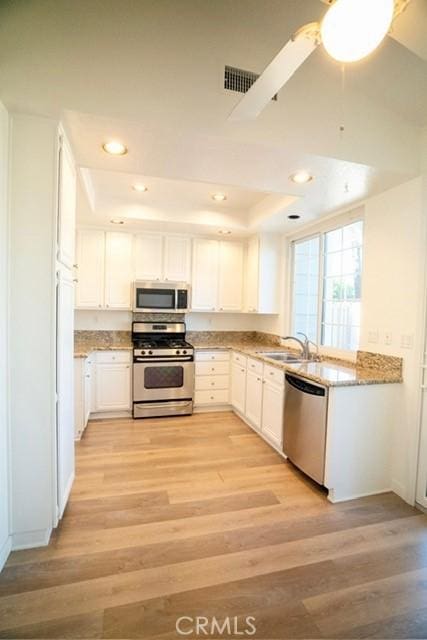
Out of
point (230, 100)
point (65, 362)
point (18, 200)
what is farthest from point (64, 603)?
point (230, 100)

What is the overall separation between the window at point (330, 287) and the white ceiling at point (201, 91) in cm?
92

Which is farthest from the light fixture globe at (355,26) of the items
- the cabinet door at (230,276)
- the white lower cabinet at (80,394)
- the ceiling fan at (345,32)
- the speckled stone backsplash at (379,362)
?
the cabinet door at (230,276)

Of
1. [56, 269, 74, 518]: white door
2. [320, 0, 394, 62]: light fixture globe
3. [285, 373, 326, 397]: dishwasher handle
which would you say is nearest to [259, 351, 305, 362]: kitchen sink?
[285, 373, 326, 397]: dishwasher handle

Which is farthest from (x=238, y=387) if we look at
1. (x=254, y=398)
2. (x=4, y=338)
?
(x=4, y=338)

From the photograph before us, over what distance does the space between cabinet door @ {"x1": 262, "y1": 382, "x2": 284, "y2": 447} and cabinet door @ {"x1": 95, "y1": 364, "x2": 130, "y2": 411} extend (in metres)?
1.75

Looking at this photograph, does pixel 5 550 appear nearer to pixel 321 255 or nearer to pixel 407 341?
pixel 407 341

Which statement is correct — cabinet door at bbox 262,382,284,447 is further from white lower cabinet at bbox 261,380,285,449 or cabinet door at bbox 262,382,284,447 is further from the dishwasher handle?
the dishwasher handle

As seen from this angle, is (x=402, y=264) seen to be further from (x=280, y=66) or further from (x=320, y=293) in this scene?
(x=280, y=66)

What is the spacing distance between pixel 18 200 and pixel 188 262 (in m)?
2.74

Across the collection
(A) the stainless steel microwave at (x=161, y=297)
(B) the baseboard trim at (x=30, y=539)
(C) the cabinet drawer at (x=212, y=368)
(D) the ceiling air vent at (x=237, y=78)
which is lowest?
(B) the baseboard trim at (x=30, y=539)

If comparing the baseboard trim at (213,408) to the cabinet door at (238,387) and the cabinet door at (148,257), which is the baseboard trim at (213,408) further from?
the cabinet door at (148,257)

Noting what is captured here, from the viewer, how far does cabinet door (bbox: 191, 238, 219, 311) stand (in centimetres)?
438

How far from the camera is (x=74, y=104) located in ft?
5.47

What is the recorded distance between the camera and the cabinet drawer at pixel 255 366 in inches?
137
